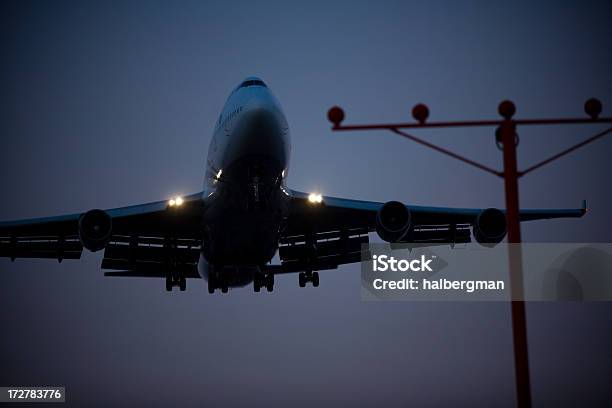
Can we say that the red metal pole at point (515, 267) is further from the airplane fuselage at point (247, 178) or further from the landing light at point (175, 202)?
the landing light at point (175, 202)

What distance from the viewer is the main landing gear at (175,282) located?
31000mm

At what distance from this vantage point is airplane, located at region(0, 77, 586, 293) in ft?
69.3

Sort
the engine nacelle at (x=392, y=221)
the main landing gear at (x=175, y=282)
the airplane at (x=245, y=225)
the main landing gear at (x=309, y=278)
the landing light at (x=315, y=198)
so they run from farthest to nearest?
the main landing gear at (x=175, y=282) < the main landing gear at (x=309, y=278) < the landing light at (x=315, y=198) < the engine nacelle at (x=392, y=221) < the airplane at (x=245, y=225)

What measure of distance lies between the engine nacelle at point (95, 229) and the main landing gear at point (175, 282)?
8.41 m

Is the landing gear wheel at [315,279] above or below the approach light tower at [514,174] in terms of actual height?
above

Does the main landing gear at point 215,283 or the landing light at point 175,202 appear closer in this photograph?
the landing light at point 175,202

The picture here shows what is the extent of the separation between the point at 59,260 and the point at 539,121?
80.0ft

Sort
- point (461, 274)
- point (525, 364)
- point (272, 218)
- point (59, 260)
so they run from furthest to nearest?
point (59, 260), point (272, 218), point (461, 274), point (525, 364)

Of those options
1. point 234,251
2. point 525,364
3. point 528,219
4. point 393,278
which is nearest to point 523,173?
point 525,364

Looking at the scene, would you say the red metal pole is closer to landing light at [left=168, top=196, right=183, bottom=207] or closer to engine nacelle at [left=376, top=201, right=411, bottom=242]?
engine nacelle at [left=376, top=201, right=411, bottom=242]

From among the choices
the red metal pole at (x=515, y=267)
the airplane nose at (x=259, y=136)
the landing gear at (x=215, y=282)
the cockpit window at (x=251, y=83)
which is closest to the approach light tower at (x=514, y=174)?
the red metal pole at (x=515, y=267)

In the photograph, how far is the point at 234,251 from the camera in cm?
2459

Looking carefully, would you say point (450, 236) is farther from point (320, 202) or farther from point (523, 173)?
point (523, 173)

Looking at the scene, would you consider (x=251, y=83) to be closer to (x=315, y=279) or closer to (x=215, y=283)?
(x=215, y=283)
